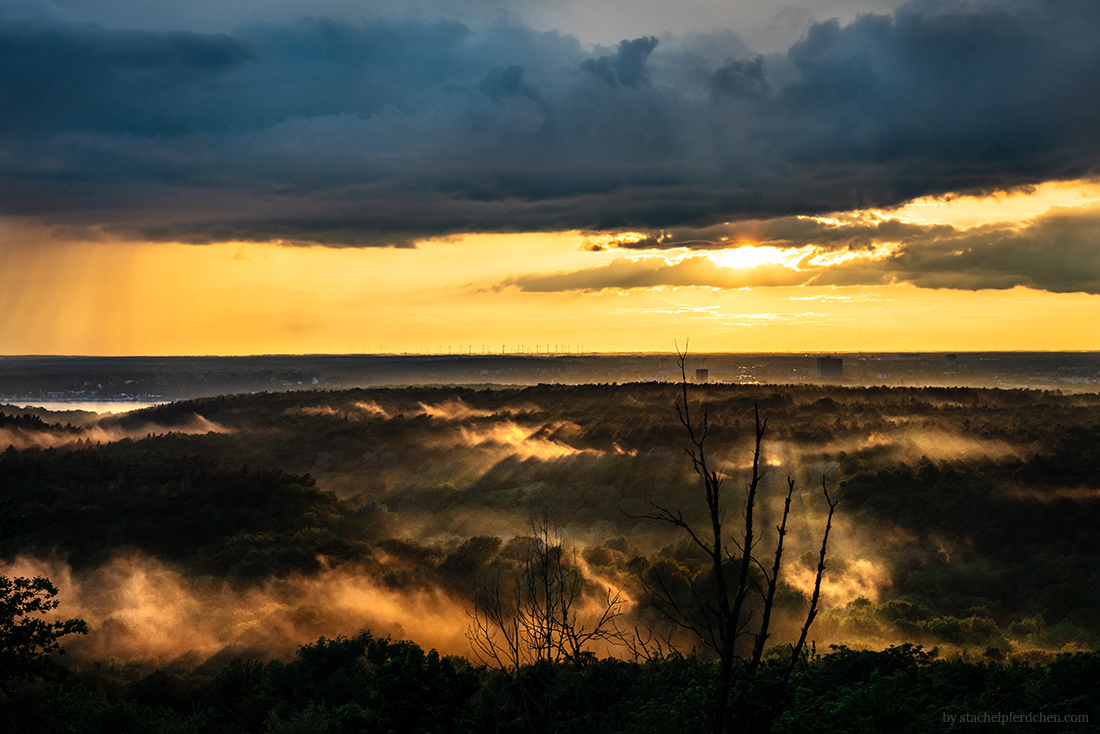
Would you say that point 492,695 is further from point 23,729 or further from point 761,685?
point 23,729

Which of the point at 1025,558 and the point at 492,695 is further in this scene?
the point at 1025,558

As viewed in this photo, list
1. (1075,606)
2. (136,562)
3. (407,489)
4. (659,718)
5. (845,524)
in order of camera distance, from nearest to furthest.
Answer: (659,718), (1075,606), (136,562), (845,524), (407,489)

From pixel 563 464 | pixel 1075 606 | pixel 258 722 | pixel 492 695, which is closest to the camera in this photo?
pixel 492 695

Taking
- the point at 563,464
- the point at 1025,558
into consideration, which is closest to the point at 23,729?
the point at 1025,558

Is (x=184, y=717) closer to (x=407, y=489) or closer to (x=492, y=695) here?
(x=492, y=695)

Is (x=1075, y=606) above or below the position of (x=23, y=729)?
below

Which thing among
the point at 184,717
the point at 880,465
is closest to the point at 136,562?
the point at 184,717
